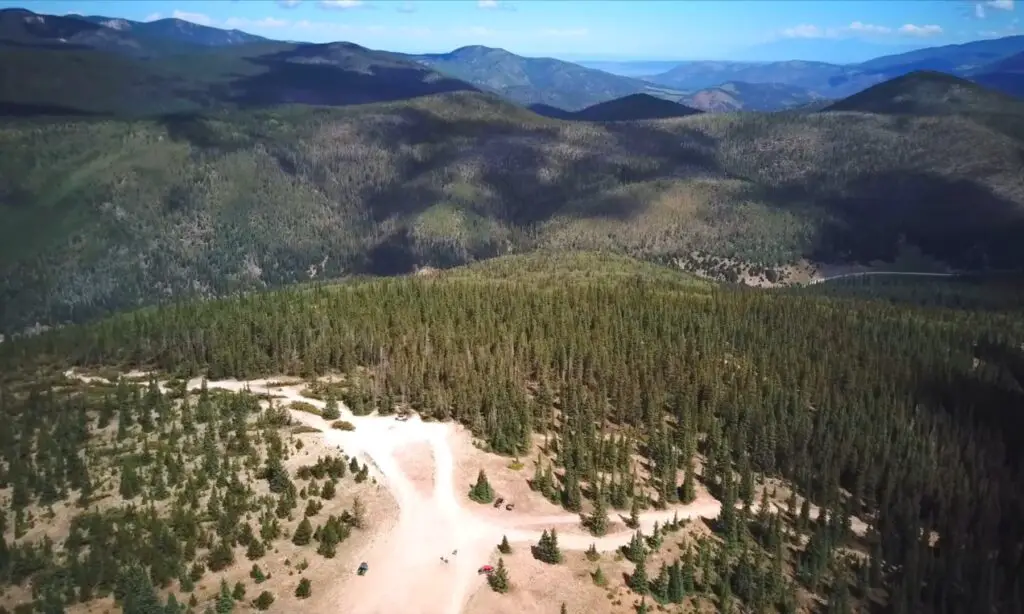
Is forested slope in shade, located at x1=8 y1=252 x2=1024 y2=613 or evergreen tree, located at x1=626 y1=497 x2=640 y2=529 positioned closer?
evergreen tree, located at x1=626 y1=497 x2=640 y2=529

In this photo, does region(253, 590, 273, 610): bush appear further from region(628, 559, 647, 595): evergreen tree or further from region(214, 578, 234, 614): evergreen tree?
region(628, 559, 647, 595): evergreen tree

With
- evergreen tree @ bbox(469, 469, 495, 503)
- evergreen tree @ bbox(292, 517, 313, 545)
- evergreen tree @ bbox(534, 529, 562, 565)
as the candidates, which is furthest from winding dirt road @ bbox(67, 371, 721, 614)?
evergreen tree @ bbox(292, 517, 313, 545)

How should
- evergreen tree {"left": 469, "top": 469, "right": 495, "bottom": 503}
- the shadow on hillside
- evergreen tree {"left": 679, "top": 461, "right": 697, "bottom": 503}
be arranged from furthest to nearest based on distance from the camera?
the shadow on hillside
evergreen tree {"left": 679, "top": 461, "right": 697, "bottom": 503}
evergreen tree {"left": 469, "top": 469, "right": 495, "bottom": 503}

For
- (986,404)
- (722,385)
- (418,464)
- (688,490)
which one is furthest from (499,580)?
(986,404)

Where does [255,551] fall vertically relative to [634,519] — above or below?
above

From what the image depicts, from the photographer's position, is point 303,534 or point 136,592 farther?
point 303,534

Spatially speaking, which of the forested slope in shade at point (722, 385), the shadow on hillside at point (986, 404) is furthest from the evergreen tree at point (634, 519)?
the shadow on hillside at point (986, 404)

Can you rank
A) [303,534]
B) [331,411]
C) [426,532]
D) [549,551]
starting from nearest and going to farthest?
[303,534] < [549,551] < [426,532] < [331,411]

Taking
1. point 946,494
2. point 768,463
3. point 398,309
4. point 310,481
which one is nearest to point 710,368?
point 768,463

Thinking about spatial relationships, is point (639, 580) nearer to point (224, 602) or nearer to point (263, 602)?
point (263, 602)
